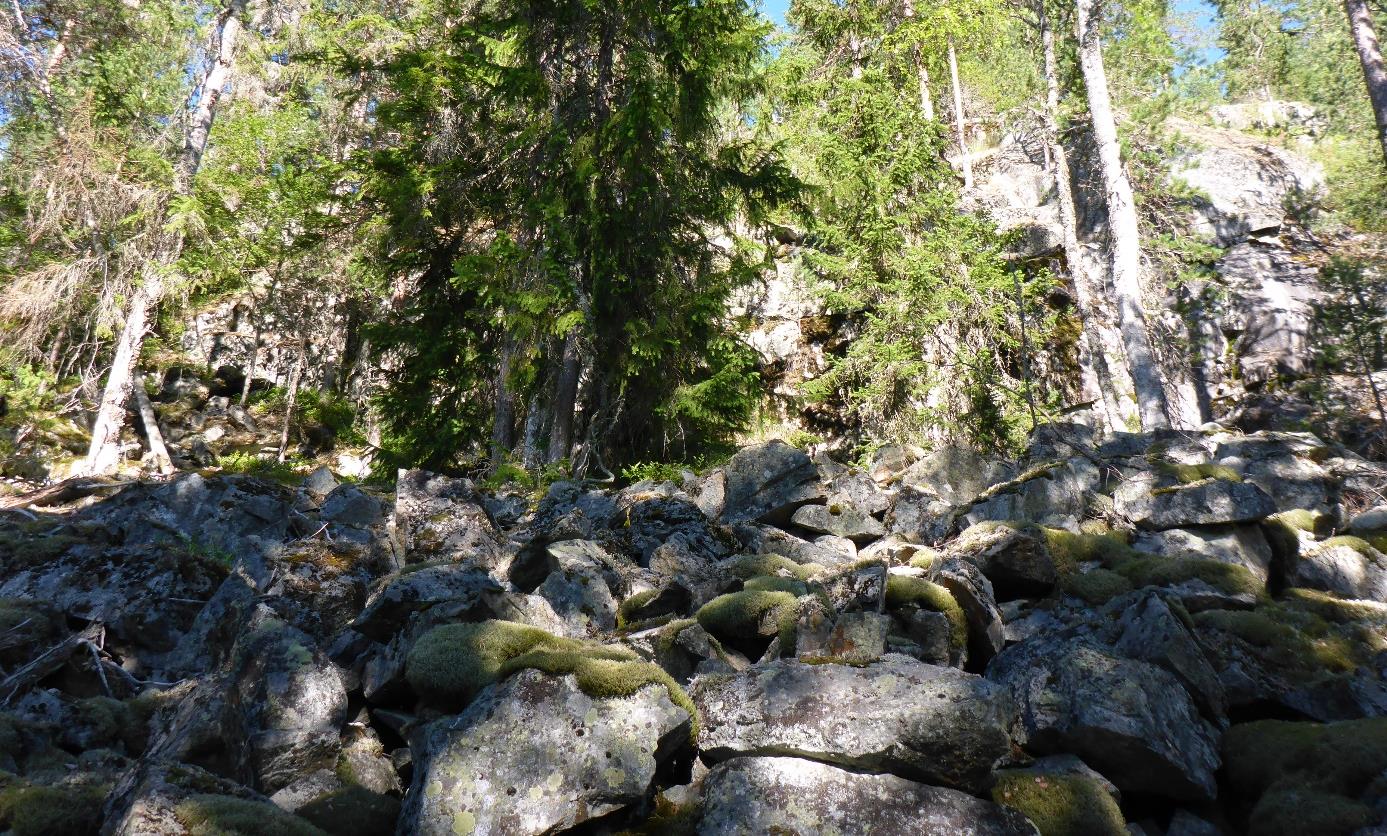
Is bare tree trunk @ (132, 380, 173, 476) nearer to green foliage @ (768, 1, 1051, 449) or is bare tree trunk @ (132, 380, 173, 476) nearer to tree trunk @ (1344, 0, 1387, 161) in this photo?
green foliage @ (768, 1, 1051, 449)

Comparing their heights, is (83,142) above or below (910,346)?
above

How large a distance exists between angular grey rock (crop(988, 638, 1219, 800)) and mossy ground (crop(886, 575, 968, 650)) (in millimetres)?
736

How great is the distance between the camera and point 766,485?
9.86m

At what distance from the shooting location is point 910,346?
52.9ft

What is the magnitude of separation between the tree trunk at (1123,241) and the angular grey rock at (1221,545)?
649 cm

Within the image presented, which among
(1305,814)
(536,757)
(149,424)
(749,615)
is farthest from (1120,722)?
(149,424)

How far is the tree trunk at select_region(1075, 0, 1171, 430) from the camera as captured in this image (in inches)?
540

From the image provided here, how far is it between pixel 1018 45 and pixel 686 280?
65.9ft

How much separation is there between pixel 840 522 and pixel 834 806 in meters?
5.71

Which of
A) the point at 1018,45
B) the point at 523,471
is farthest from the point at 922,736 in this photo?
the point at 1018,45

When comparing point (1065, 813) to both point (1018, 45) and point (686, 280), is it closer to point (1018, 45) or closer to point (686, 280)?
point (686, 280)

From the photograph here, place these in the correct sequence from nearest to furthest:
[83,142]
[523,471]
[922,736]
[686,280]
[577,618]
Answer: [922,736]
[577,618]
[523,471]
[686,280]
[83,142]

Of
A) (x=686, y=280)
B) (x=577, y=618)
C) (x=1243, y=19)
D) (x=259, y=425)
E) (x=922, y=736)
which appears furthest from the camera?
(x=1243, y=19)

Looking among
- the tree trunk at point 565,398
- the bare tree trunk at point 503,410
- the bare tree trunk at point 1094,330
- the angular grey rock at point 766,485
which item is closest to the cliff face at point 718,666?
the angular grey rock at point 766,485
